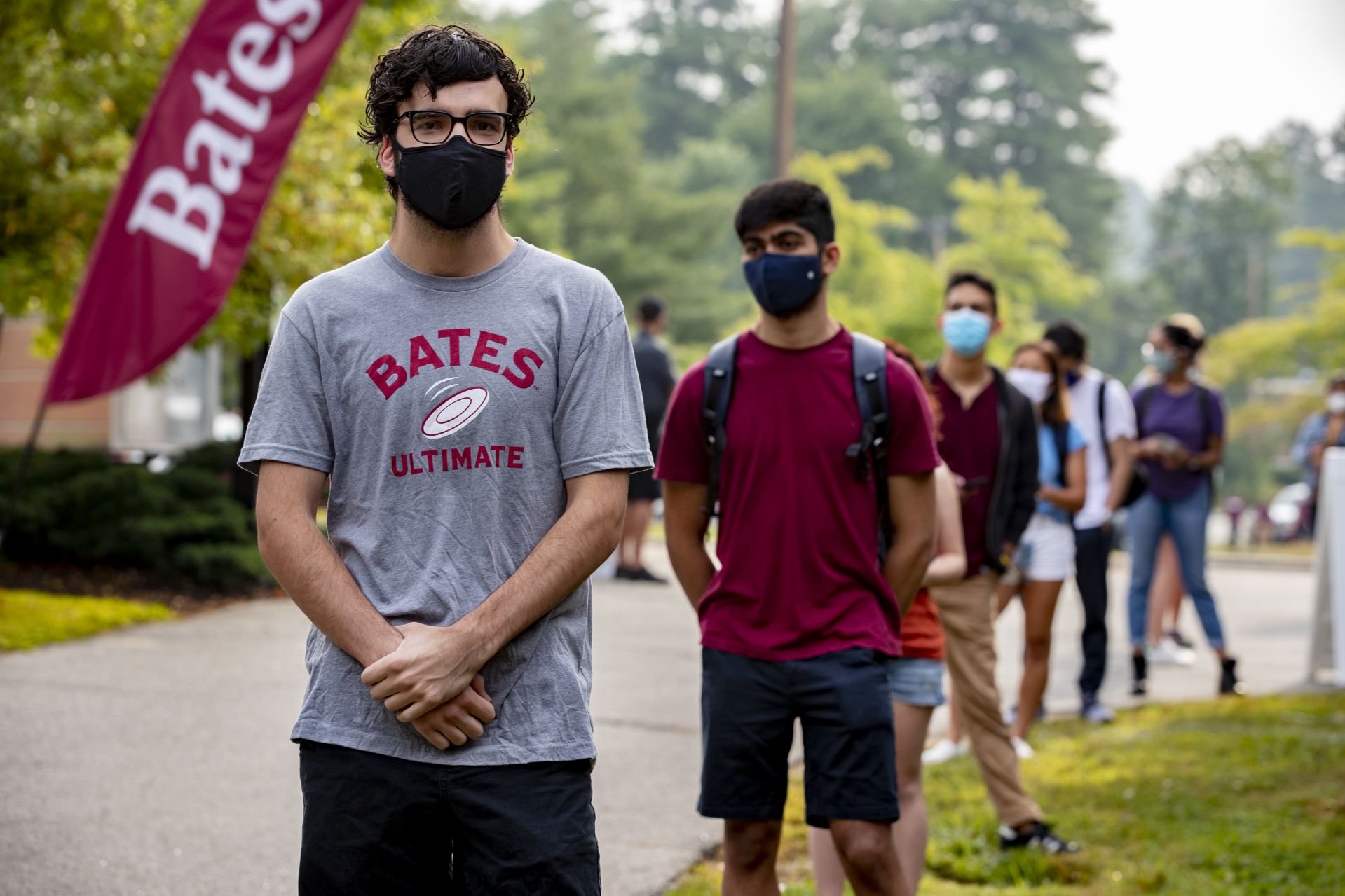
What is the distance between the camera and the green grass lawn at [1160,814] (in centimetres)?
518

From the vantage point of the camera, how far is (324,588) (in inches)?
101

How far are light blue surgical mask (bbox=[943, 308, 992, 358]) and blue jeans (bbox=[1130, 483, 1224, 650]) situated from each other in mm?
4244

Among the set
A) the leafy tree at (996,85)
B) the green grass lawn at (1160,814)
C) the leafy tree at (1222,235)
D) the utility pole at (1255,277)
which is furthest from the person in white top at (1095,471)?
the leafy tree at (1222,235)

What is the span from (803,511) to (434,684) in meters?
1.49

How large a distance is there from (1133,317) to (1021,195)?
49781 millimetres

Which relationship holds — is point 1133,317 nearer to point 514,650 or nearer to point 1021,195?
point 1021,195

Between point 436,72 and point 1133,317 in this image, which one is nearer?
point 436,72

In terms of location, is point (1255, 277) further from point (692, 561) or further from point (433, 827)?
point (433, 827)

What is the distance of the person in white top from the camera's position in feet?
26.1

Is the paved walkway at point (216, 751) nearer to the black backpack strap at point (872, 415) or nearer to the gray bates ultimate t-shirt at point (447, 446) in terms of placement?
the black backpack strap at point (872, 415)

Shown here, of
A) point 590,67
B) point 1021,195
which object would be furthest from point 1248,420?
point 590,67

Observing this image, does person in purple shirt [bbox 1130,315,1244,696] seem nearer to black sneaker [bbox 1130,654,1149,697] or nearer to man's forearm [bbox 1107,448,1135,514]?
black sneaker [bbox 1130,654,1149,697]

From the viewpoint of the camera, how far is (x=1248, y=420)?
46875mm

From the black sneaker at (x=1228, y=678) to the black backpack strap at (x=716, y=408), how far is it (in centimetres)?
641
